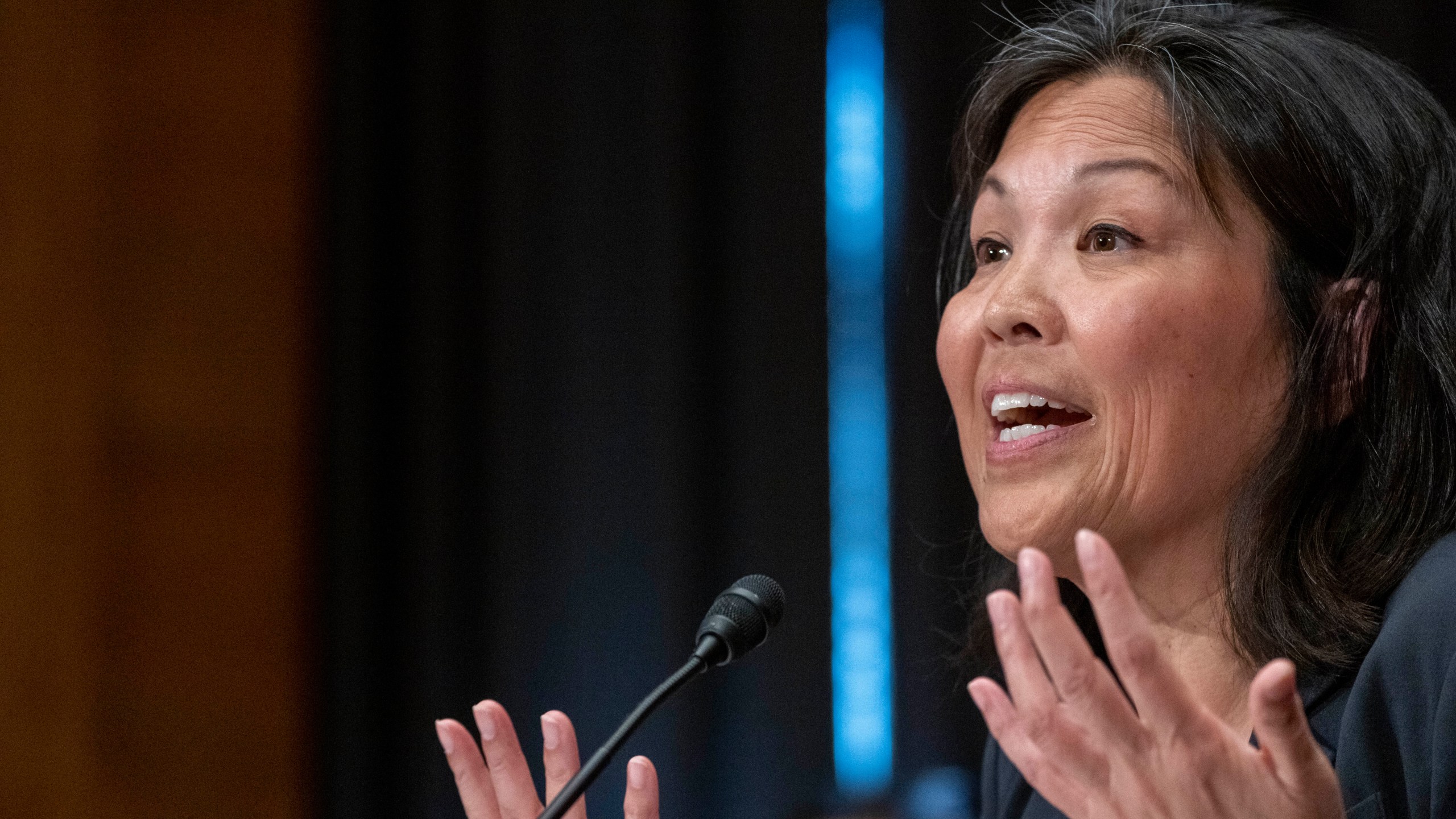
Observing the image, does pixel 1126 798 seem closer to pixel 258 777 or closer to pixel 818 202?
pixel 818 202

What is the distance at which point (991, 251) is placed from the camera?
138 cm

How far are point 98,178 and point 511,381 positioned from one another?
0.76 metres

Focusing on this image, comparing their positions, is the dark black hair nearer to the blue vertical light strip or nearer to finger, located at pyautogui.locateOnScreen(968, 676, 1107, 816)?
finger, located at pyautogui.locateOnScreen(968, 676, 1107, 816)

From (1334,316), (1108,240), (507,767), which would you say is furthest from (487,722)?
(1334,316)

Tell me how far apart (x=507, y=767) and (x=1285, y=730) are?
2.24 ft

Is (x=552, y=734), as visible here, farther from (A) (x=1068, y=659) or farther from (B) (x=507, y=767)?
(A) (x=1068, y=659)

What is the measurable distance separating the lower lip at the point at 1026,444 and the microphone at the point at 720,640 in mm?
281

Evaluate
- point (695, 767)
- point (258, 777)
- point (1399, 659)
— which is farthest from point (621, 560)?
point (1399, 659)

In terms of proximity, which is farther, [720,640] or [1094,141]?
[1094,141]

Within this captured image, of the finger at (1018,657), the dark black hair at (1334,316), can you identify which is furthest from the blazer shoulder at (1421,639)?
the finger at (1018,657)

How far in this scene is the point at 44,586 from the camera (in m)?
1.82

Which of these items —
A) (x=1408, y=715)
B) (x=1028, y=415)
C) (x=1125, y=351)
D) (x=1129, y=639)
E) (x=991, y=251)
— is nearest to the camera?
(x=1129, y=639)

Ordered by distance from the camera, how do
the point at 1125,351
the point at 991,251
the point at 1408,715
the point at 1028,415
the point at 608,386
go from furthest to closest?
1. the point at 608,386
2. the point at 991,251
3. the point at 1028,415
4. the point at 1125,351
5. the point at 1408,715

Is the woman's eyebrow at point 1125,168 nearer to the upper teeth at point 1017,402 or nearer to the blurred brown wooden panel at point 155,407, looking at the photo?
the upper teeth at point 1017,402
